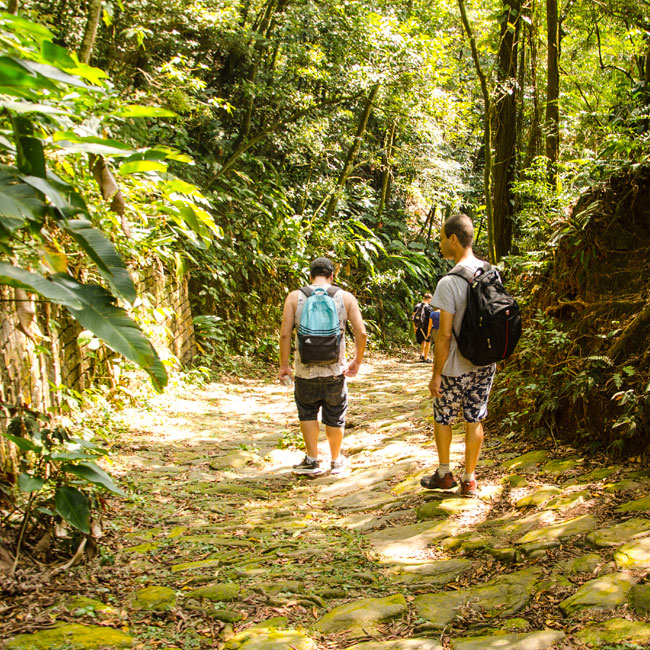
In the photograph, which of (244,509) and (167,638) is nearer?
(167,638)

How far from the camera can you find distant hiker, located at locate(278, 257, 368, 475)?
4.89 m

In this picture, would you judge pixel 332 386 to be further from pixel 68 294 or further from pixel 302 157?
pixel 302 157

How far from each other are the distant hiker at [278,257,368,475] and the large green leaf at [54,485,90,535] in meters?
2.31

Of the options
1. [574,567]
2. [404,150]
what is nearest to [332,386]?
[574,567]

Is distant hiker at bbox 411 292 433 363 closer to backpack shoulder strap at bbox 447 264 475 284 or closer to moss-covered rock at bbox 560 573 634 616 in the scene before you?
backpack shoulder strap at bbox 447 264 475 284

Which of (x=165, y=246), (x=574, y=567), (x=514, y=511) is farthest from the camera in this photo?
(x=165, y=246)

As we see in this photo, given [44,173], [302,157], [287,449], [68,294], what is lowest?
[287,449]

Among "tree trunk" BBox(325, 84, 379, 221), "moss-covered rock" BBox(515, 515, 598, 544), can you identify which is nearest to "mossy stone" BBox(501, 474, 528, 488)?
"moss-covered rock" BBox(515, 515, 598, 544)

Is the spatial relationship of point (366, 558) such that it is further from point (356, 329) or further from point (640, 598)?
point (356, 329)

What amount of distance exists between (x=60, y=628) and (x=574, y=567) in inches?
91.9

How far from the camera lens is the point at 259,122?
12.9 meters

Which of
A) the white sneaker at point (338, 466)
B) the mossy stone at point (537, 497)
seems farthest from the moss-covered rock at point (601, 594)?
the white sneaker at point (338, 466)

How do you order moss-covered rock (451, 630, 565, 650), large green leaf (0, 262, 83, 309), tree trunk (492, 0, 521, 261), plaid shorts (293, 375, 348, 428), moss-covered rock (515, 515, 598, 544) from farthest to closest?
tree trunk (492, 0, 521, 261) < plaid shorts (293, 375, 348, 428) < moss-covered rock (515, 515, 598, 544) < moss-covered rock (451, 630, 565, 650) < large green leaf (0, 262, 83, 309)

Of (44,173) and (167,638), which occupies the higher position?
(44,173)
